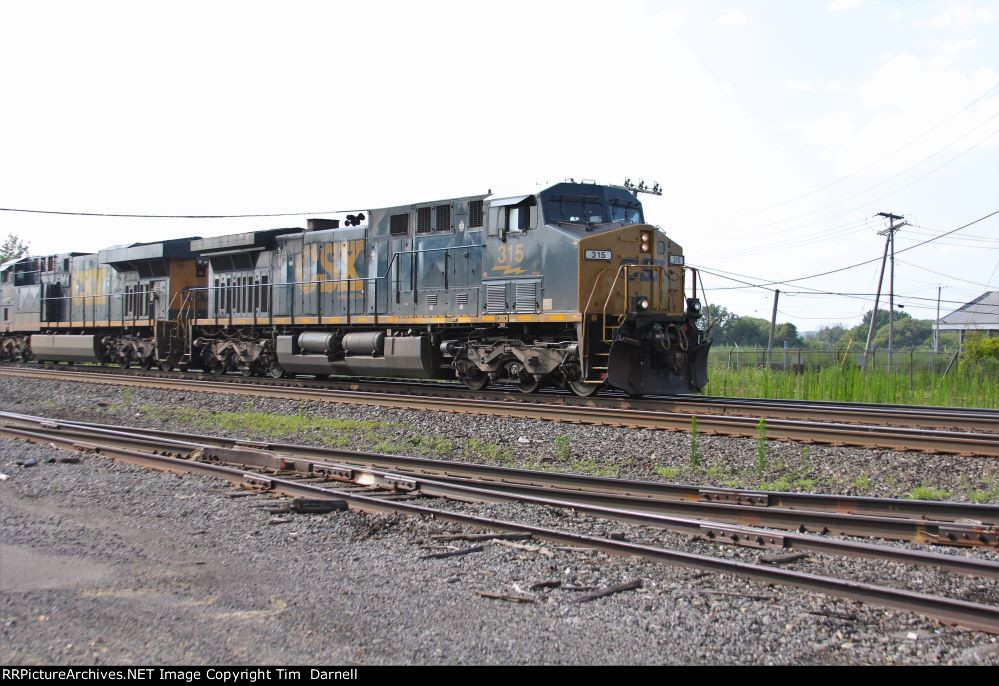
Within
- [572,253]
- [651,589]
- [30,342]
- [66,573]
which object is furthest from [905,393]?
[30,342]

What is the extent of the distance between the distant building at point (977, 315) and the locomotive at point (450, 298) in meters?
48.2

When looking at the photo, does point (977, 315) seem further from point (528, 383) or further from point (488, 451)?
point (488, 451)

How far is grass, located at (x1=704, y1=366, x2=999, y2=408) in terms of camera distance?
17750 millimetres

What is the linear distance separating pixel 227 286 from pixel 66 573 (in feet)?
56.0

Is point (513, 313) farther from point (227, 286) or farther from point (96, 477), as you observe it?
point (227, 286)

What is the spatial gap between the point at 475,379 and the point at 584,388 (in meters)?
2.52

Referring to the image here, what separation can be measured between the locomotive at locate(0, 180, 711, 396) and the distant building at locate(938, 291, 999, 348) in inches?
1899

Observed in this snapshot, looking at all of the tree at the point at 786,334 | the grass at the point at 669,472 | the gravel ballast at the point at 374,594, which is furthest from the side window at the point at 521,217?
the tree at the point at 786,334

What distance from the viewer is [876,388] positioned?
17859 mm

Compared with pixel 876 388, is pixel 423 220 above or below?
above

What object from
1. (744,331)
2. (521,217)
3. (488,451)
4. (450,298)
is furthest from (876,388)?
(744,331)

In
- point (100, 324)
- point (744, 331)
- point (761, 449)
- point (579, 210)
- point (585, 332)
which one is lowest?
point (761, 449)

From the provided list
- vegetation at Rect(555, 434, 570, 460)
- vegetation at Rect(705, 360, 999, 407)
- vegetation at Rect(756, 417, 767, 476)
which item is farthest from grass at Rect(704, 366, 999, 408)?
vegetation at Rect(555, 434, 570, 460)

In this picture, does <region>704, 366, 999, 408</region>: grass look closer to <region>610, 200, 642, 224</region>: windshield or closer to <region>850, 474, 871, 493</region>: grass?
<region>610, 200, 642, 224</region>: windshield
